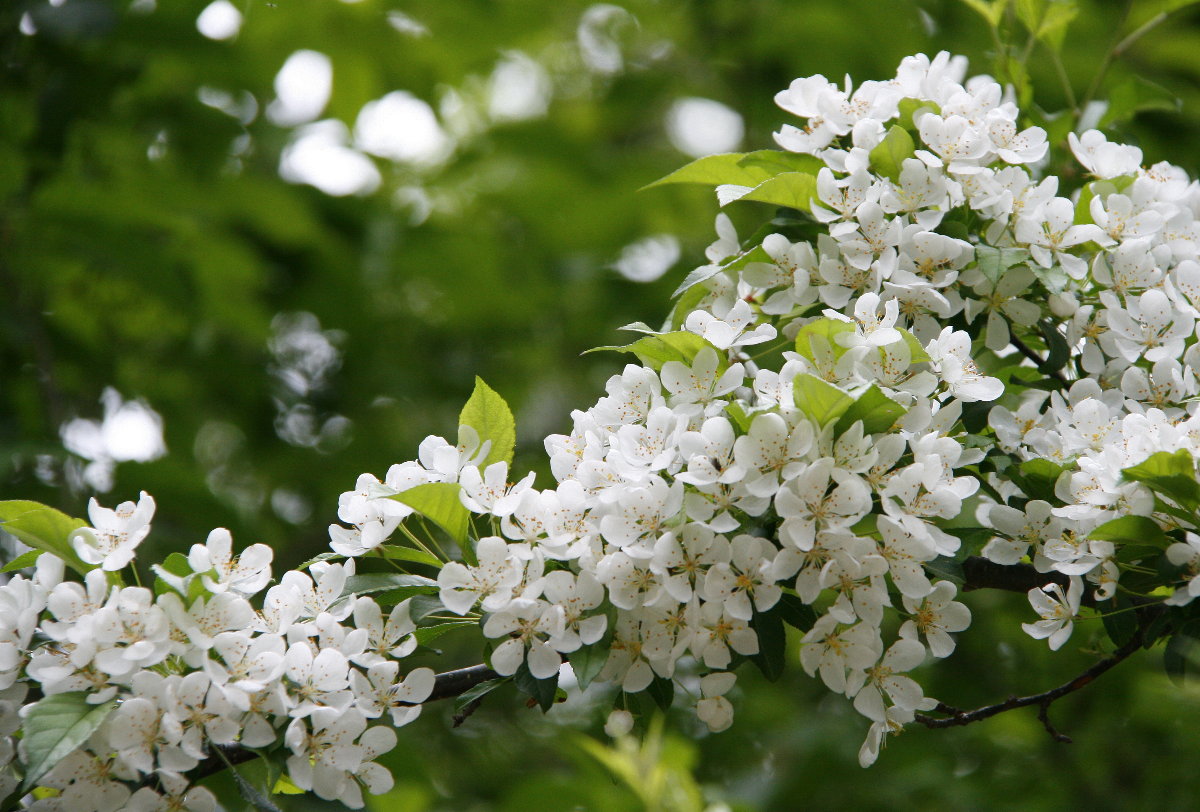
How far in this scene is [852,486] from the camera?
1245mm

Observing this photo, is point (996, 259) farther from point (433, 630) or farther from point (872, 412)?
point (433, 630)

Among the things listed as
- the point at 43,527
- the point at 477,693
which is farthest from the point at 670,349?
the point at 43,527

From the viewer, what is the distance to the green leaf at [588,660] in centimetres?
129

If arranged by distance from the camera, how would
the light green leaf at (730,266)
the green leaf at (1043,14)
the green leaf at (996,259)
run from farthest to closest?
the green leaf at (1043,14) < the light green leaf at (730,266) < the green leaf at (996,259)

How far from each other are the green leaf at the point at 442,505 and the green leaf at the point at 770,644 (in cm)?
40

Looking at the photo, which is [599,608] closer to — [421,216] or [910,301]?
[910,301]

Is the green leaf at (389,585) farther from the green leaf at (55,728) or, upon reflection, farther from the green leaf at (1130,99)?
the green leaf at (1130,99)

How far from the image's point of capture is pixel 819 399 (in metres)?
1.25

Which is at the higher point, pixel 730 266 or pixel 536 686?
pixel 730 266

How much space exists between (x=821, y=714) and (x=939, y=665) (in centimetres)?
45

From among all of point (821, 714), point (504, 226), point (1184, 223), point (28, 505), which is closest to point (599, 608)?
point (28, 505)

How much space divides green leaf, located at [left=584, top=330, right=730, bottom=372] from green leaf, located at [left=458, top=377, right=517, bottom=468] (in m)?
0.19

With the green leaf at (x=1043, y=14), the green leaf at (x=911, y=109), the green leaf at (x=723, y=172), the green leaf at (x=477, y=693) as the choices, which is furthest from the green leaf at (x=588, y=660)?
the green leaf at (x=1043, y=14)

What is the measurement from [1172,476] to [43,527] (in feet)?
4.55
